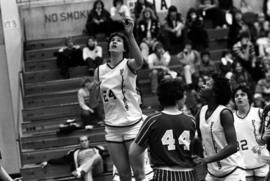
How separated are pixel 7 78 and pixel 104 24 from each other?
276 centimetres

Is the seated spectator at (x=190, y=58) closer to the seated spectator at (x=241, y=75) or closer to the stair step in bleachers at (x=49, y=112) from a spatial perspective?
the seated spectator at (x=241, y=75)

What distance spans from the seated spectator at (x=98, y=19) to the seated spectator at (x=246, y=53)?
10.9 feet

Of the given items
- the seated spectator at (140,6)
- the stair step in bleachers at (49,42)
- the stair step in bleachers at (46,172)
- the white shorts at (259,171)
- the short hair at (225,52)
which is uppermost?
the seated spectator at (140,6)

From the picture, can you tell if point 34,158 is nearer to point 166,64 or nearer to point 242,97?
point 166,64

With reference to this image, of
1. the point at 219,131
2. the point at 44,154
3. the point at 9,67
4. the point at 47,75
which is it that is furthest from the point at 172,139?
the point at 9,67

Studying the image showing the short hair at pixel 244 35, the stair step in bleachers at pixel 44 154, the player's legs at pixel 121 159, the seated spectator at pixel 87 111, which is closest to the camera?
the player's legs at pixel 121 159

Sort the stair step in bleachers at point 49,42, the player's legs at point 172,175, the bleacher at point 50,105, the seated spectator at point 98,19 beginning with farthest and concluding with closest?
the stair step in bleachers at point 49,42 → the seated spectator at point 98,19 → the bleacher at point 50,105 → the player's legs at point 172,175

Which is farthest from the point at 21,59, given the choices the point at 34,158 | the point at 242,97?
the point at 242,97

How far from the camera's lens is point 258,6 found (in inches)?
848

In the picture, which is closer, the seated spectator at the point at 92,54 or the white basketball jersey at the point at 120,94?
the white basketball jersey at the point at 120,94

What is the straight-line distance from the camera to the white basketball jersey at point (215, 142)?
7.79 m

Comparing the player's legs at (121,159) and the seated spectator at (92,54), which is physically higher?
the seated spectator at (92,54)

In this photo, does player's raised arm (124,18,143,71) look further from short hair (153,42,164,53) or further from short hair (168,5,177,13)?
short hair (168,5,177,13)

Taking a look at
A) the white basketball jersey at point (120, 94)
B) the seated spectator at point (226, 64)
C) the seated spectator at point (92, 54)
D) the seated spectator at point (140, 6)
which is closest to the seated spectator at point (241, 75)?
the seated spectator at point (226, 64)
